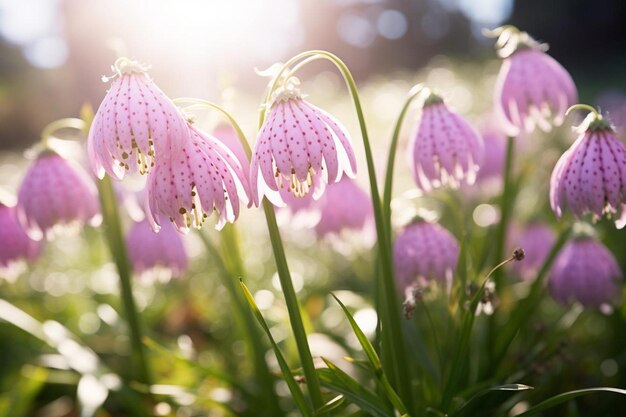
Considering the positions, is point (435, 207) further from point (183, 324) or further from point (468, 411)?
point (468, 411)

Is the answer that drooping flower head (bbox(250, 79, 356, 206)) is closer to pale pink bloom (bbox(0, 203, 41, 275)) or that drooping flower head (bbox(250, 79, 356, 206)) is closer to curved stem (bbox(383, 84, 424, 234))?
curved stem (bbox(383, 84, 424, 234))

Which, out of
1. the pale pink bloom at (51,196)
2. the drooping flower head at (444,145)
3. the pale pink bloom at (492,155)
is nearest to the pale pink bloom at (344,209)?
the drooping flower head at (444,145)

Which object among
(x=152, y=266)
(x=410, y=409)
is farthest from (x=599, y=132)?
(x=152, y=266)

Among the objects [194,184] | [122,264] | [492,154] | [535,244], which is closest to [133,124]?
[194,184]

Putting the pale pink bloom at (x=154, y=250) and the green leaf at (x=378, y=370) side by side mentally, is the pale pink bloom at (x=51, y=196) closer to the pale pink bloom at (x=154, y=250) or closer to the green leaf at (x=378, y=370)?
the pale pink bloom at (x=154, y=250)

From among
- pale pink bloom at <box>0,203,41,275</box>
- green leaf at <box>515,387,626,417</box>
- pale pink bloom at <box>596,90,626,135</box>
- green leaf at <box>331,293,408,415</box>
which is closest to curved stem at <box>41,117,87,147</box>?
pale pink bloom at <box>0,203,41,275</box>

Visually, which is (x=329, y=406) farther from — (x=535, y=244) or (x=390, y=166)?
(x=535, y=244)
